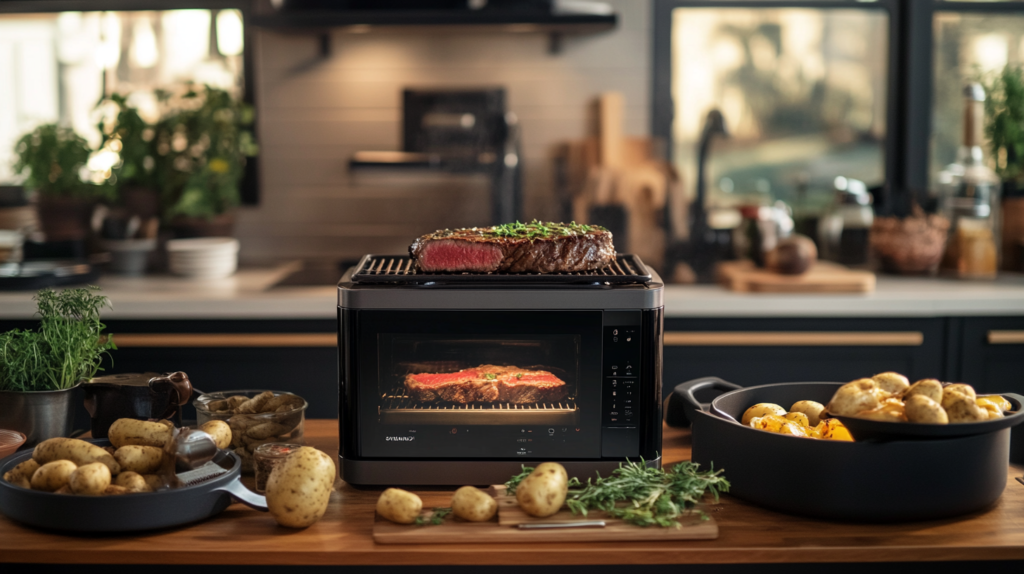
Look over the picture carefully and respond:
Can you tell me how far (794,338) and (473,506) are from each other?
185 cm

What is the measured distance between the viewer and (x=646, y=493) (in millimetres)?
1229

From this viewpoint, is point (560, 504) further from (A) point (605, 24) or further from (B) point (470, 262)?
(A) point (605, 24)

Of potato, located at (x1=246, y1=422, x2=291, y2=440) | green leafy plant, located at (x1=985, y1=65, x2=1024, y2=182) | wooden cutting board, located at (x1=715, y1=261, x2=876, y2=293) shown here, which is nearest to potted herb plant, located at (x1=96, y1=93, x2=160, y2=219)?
wooden cutting board, located at (x1=715, y1=261, x2=876, y2=293)

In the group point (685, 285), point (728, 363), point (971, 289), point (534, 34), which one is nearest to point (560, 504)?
point (728, 363)

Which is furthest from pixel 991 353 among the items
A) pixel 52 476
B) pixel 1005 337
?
pixel 52 476

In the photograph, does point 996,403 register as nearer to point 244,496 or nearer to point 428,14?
point 244,496

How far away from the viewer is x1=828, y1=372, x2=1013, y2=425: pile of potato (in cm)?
116

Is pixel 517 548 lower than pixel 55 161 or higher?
lower

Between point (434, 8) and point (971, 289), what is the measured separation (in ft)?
6.45

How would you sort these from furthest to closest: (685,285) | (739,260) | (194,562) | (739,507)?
(739,260)
(685,285)
(739,507)
(194,562)

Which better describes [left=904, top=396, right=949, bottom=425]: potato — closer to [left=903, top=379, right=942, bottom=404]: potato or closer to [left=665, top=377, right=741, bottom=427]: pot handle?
[left=903, top=379, right=942, bottom=404]: potato

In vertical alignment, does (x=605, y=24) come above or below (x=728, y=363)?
above

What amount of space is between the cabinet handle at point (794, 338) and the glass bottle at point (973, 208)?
1.68ft

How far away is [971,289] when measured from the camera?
2.91m
